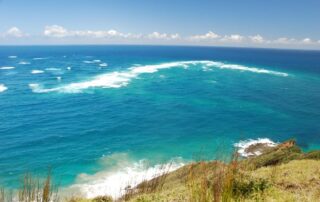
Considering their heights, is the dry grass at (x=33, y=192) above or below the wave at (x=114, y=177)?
above

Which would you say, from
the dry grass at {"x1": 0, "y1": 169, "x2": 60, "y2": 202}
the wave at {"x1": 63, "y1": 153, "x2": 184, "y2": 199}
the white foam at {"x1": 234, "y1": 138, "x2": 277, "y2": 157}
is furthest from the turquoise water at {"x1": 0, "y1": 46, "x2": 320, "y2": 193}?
the dry grass at {"x1": 0, "y1": 169, "x2": 60, "y2": 202}

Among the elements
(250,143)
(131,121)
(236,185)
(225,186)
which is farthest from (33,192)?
(131,121)

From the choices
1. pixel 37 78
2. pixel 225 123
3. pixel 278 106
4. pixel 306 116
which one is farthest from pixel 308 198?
pixel 37 78

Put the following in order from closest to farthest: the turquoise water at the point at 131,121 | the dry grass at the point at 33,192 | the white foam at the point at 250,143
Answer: the dry grass at the point at 33,192 < the turquoise water at the point at 131,121 < the white foam at the point at 250,143

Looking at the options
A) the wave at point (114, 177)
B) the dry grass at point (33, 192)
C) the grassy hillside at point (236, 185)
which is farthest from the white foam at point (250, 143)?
the dry grass at point (33, 192)

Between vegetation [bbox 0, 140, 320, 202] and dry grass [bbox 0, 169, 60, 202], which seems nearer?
vegetation [bbox 0, 140, 320, 202]

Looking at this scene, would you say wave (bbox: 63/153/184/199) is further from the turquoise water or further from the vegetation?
the vegetation

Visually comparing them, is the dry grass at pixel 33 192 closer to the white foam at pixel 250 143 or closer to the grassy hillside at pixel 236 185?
the grassy hillside at pixel 236 185

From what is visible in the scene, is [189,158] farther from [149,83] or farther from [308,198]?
[149,83]

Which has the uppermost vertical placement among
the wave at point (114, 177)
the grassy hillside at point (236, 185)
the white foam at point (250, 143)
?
→ the grassy hillside at point (236, 185)
